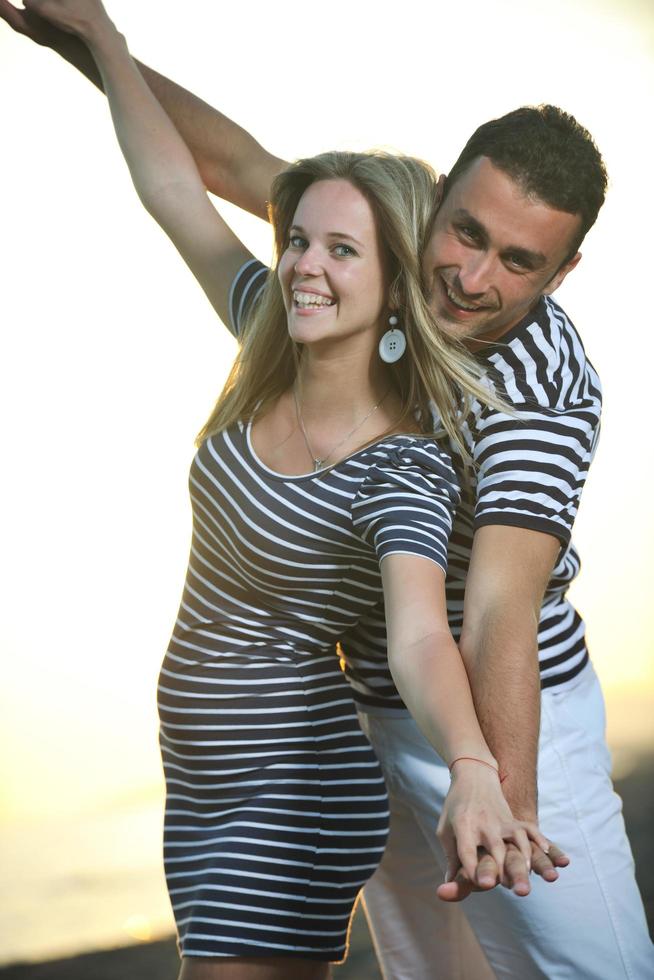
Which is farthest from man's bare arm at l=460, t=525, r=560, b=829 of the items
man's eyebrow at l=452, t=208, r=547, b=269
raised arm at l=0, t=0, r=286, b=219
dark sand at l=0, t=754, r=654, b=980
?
dark sand at l=0, t=754, r=654, b=980

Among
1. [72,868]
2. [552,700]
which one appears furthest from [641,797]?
[552,700]

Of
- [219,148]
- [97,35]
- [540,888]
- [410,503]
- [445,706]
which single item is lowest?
[540,888]

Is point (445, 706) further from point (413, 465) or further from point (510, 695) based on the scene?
point (413, 465)

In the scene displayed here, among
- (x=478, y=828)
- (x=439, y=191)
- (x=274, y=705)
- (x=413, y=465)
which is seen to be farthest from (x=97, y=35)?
(x=478, y=828)

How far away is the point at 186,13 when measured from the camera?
281 centimetres

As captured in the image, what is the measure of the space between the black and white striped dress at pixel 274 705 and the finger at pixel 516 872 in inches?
17.2

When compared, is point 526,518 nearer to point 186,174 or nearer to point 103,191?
point 186,174

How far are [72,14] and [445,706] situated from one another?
125 centimetres

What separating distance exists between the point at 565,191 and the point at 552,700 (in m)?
0.73

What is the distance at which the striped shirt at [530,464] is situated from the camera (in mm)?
1524

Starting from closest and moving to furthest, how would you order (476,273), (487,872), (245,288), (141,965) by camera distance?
(487,872), (476,273), (245,288), (141,965)

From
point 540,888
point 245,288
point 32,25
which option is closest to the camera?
point 540,888

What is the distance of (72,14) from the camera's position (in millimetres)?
1899

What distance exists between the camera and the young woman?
153 cm
